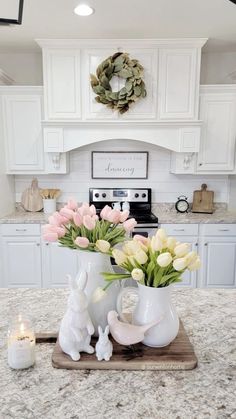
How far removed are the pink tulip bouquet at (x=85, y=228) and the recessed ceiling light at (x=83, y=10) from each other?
76.2 inches

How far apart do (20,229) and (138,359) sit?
2.39m

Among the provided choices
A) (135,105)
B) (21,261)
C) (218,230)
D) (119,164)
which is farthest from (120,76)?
(21,261)

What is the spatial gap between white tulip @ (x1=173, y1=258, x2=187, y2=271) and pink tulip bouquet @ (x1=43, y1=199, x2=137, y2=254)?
21 centimetres

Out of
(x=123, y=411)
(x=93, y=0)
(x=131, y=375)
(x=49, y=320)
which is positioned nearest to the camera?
(x=123, y=411)

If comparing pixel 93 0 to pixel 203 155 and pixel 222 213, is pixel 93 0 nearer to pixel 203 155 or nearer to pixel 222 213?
pixel 203 155

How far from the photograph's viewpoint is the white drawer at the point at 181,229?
303cm

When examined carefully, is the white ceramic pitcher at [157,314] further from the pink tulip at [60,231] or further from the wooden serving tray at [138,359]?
the pink tulip at [60,231]

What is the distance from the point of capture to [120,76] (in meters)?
2.87

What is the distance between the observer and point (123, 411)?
725mm

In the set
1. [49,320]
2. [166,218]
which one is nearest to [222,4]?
[166,218]

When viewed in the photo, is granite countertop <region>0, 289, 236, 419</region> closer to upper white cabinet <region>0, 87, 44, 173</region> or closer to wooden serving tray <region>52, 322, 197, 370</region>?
wooden serving tray <region>52, 322, 197, 370</region>

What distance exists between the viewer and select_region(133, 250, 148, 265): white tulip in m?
0.87

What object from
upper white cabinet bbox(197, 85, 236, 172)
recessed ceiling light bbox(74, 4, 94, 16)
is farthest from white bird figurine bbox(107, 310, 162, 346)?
upper white cabinet bbox(197, 85, 236, 172)

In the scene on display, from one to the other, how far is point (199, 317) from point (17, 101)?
280 cm
